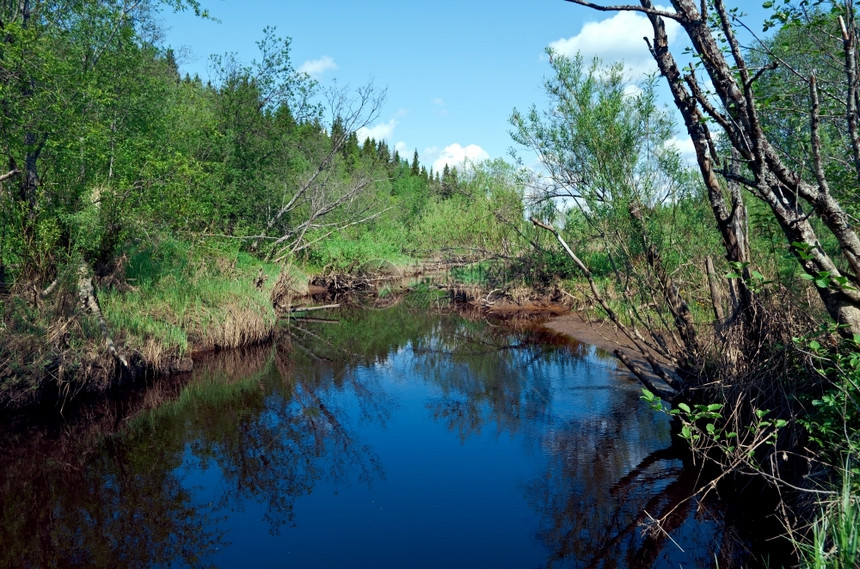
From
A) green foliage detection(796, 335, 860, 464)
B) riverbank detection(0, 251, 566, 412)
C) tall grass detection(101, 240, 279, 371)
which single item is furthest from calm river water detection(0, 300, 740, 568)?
green foliage detection(796, 335, 860, 464)

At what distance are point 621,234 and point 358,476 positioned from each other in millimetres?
4910

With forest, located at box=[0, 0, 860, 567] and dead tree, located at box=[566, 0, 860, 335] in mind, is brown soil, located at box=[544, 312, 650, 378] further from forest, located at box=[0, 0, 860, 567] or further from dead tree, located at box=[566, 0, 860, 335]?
dead tree, located at box=[566, 0, 860, 335]

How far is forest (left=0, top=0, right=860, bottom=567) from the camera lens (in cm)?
467

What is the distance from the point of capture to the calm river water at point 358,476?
19.5ft

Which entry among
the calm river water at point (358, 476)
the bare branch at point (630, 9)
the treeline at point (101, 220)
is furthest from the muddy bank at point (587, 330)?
the bare branch at point (630, 9)

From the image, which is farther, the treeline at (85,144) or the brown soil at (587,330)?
the brown soil at (587,330)

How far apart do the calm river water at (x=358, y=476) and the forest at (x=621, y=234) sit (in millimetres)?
939

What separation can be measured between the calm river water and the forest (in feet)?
3.08

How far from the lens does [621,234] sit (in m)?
8.66

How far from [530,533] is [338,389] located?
600cm

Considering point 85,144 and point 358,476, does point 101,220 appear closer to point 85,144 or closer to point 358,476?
point 85,144

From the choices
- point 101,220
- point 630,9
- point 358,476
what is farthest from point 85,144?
point 630,9

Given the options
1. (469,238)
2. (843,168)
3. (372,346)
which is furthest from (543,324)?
(843,168)

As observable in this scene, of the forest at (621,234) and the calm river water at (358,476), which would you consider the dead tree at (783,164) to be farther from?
the calm river water at (358,476)
